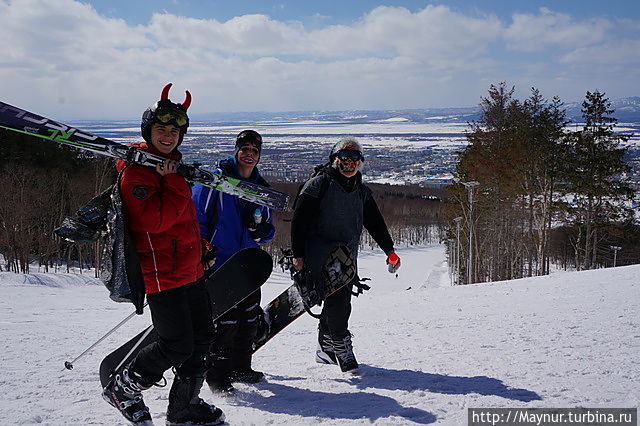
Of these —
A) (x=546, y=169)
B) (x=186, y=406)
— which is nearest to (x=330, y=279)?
(x=186, y=406)

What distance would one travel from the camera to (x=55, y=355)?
4.00 metres

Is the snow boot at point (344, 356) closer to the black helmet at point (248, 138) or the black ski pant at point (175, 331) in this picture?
the black ski pant at point (175, 331)

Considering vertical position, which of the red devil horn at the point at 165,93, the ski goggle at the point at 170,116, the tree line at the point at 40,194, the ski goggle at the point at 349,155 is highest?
the red devil horn at the point at 165,93

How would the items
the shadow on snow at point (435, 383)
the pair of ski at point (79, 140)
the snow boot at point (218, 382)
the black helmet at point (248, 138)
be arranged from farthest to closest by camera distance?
the black helmet at point (248, 138)
the snow boot at point (218, 382)
the shadow on snow at point (435, 383)
the pair of ski at point (79, 140)

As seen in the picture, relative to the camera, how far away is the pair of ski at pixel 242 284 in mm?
3094

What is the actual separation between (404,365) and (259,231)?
160 centimetres

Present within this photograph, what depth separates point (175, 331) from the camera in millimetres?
2561

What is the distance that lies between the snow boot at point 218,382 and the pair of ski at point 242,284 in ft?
1.23

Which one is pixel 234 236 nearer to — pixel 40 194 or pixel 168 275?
pixel 168 275

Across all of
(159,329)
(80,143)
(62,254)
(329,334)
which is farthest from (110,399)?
(62,254)

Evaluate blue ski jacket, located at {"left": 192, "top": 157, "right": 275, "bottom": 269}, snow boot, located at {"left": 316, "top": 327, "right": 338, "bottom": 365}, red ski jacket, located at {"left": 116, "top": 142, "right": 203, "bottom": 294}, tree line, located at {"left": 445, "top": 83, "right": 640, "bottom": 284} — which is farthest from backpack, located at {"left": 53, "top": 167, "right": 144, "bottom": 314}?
tree line, located at {"left": 445, "top": 83, "right": 640, "bottom": 284}

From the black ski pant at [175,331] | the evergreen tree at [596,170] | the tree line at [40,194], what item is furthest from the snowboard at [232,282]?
the evergreen tree at [596,170]

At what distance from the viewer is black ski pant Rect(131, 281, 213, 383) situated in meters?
2.56

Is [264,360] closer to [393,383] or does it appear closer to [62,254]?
[393,383]
